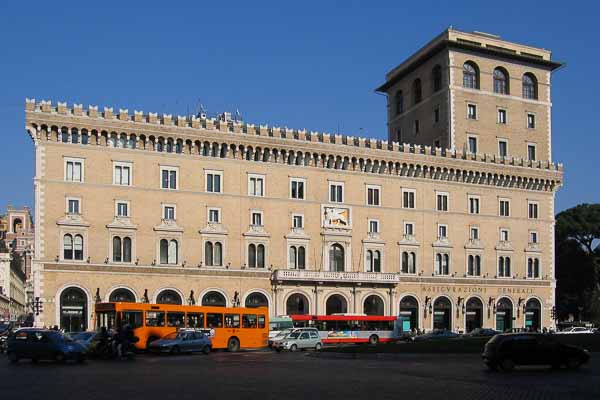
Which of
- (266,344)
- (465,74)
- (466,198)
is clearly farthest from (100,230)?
(465,74)

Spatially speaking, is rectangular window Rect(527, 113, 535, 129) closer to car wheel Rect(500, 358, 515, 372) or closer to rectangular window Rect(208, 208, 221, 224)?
rectangular window Rect(208, 208, 221, 224)

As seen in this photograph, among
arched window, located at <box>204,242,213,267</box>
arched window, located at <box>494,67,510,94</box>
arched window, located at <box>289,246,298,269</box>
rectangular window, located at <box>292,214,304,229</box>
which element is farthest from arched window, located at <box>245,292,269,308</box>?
arched window, located at <box>494,67,510,94</box>

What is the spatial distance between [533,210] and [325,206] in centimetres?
2286

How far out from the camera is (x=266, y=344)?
169 feet

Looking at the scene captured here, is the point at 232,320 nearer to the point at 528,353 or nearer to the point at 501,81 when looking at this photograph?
the point at 528,353

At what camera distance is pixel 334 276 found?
2665 inches

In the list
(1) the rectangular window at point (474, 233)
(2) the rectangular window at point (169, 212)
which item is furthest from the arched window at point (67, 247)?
(1) the rectangular window at point (474, 233)

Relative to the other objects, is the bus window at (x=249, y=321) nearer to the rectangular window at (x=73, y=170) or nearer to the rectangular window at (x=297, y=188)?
the rectangular window at (x=73, y=170)

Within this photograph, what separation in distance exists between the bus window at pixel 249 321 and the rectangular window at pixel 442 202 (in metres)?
28.9

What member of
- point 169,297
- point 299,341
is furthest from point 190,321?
point 169,297

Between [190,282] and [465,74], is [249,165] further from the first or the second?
[465,74]

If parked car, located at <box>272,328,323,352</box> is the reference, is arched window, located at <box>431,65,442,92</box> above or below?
above

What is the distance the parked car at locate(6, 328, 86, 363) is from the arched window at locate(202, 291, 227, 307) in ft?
95.4

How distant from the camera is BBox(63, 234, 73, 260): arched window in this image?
59656 mm
